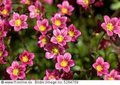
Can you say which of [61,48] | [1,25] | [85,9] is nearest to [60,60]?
[61,48]

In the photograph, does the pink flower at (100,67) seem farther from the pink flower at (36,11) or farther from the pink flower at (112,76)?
the pink flower at (36,11)

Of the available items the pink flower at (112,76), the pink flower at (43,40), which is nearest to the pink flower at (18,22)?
the pink flower at (43,40)

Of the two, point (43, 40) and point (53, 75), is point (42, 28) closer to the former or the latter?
point (43, 40)

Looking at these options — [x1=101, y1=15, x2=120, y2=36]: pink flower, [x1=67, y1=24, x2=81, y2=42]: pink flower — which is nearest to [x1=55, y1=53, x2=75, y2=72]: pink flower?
[x1=67, y1=24, x2=81, y2=42]: pink flower

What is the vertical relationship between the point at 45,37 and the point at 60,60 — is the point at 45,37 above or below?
above

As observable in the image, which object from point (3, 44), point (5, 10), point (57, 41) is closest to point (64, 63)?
point (57, 41)

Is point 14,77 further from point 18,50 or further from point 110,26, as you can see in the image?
point 110,26

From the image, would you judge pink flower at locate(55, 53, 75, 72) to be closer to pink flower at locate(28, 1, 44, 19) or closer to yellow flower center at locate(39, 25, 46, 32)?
yellow flower center at locate(39, 25, 46, 32)
